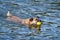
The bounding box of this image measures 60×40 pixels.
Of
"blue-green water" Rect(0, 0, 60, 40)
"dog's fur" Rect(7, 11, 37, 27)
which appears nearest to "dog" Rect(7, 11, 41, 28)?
"dog's fur" Rect(7, 11, 37, 27)

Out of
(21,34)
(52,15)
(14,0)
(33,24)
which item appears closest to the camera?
(21,34)

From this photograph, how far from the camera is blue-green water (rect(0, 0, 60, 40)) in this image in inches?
485

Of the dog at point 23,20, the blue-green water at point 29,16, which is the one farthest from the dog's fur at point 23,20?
the blue-green water at point 29,16

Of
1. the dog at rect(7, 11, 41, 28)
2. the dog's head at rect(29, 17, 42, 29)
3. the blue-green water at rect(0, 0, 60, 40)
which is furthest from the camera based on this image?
the dog at rect(7, 11, 41, 28)

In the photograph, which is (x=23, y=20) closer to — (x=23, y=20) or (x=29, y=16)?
(x=23, y=20)

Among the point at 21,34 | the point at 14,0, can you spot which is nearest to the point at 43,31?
the point at 21,34

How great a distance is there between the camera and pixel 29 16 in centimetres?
1536

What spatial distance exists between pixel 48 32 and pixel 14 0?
20.2 ft

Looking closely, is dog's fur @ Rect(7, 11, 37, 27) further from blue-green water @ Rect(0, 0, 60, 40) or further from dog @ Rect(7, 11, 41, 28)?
blue-green water @ Rect(0, 0, 60, 40)

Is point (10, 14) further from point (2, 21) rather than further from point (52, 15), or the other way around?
point (52, 15)

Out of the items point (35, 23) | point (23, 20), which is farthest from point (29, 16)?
point (35, 23)

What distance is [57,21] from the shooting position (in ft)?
47.3

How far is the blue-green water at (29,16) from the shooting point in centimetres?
1232

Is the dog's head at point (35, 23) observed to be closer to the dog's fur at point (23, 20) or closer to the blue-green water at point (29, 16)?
the dog's fur at point (23, 20)
